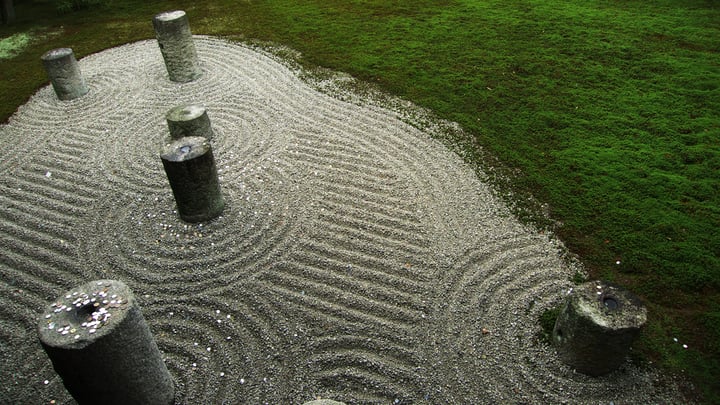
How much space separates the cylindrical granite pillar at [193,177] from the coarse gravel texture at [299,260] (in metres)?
0.28

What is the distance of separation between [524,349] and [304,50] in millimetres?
9454

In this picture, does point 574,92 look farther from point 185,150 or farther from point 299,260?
point 185,150

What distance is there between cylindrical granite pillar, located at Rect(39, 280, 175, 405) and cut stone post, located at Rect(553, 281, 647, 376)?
4447 mm

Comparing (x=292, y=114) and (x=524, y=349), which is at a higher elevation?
(x=292, y=114)

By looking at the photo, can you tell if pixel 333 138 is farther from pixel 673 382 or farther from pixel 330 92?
pixel 673 382

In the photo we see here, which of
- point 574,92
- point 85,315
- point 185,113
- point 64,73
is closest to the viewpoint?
point 85,315

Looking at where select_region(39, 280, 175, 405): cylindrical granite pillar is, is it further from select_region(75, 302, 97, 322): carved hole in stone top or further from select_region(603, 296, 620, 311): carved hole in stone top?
select_region(603, 296, 620, 311): carved hole in stone top

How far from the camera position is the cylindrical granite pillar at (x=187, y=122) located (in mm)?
8719

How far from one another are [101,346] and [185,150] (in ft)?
11.0

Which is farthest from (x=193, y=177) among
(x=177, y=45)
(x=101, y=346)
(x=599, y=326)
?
(x=599, y=326)

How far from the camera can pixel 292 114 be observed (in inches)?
388

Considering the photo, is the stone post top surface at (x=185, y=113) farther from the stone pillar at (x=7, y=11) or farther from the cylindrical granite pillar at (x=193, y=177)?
the stone pillar at (x=7, y=11)

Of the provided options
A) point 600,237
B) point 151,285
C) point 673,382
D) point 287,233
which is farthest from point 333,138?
point 673,382

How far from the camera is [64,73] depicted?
34.3 feet
